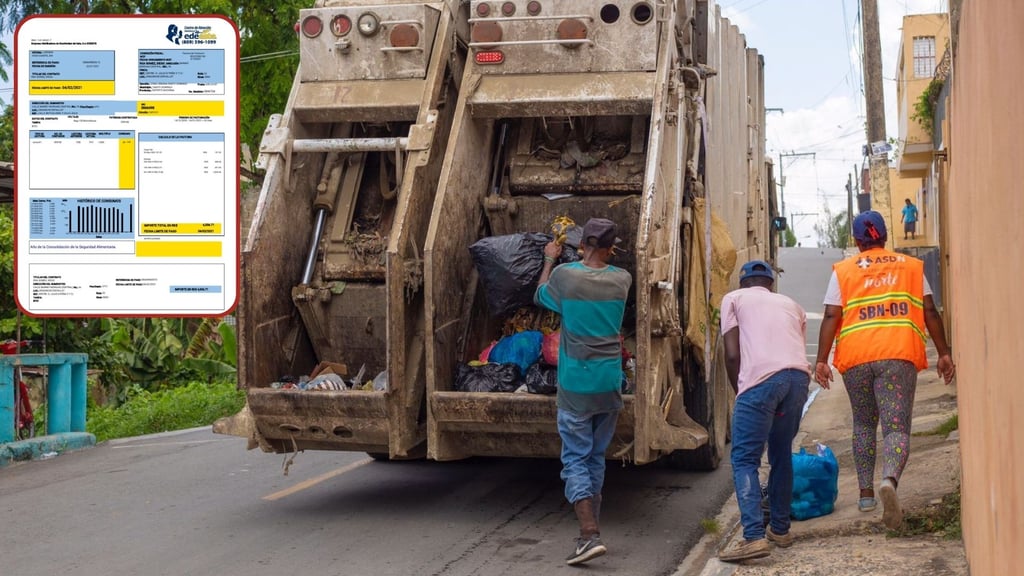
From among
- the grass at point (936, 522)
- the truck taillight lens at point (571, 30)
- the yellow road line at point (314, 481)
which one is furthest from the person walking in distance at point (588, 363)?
the yellow road line at point (314, 481)

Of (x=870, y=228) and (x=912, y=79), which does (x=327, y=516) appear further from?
(x=912, y=79)

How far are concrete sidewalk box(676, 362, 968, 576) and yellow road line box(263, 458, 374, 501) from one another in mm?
2766

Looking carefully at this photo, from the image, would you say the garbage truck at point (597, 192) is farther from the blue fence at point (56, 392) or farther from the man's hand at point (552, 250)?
the blue fence at point (56, 392)

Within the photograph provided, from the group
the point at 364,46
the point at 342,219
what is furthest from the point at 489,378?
the point at 364,46

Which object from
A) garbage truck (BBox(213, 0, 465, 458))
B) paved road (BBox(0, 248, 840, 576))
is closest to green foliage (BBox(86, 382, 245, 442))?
paved road (BBox(0, 248, 840, 576))

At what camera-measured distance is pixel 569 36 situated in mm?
7395

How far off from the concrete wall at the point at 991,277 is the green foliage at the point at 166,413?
905 centimetres

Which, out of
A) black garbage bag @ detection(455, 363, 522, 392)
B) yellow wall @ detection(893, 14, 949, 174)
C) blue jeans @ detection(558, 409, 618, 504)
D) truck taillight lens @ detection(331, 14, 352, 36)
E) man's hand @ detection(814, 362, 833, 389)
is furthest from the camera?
yellow wall @ detection(893, 14, 949, 174)

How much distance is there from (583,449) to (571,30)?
2.66 metres

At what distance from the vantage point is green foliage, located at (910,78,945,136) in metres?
21.7

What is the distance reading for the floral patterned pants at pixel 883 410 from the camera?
6.01m

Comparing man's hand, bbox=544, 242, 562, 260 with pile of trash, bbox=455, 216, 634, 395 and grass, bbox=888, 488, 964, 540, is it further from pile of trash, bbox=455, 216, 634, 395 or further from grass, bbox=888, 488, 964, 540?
grass, bbox=888, 488, 964, 540

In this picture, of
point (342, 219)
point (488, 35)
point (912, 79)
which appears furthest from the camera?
point (912, 79)

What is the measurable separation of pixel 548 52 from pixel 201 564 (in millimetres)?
3591
